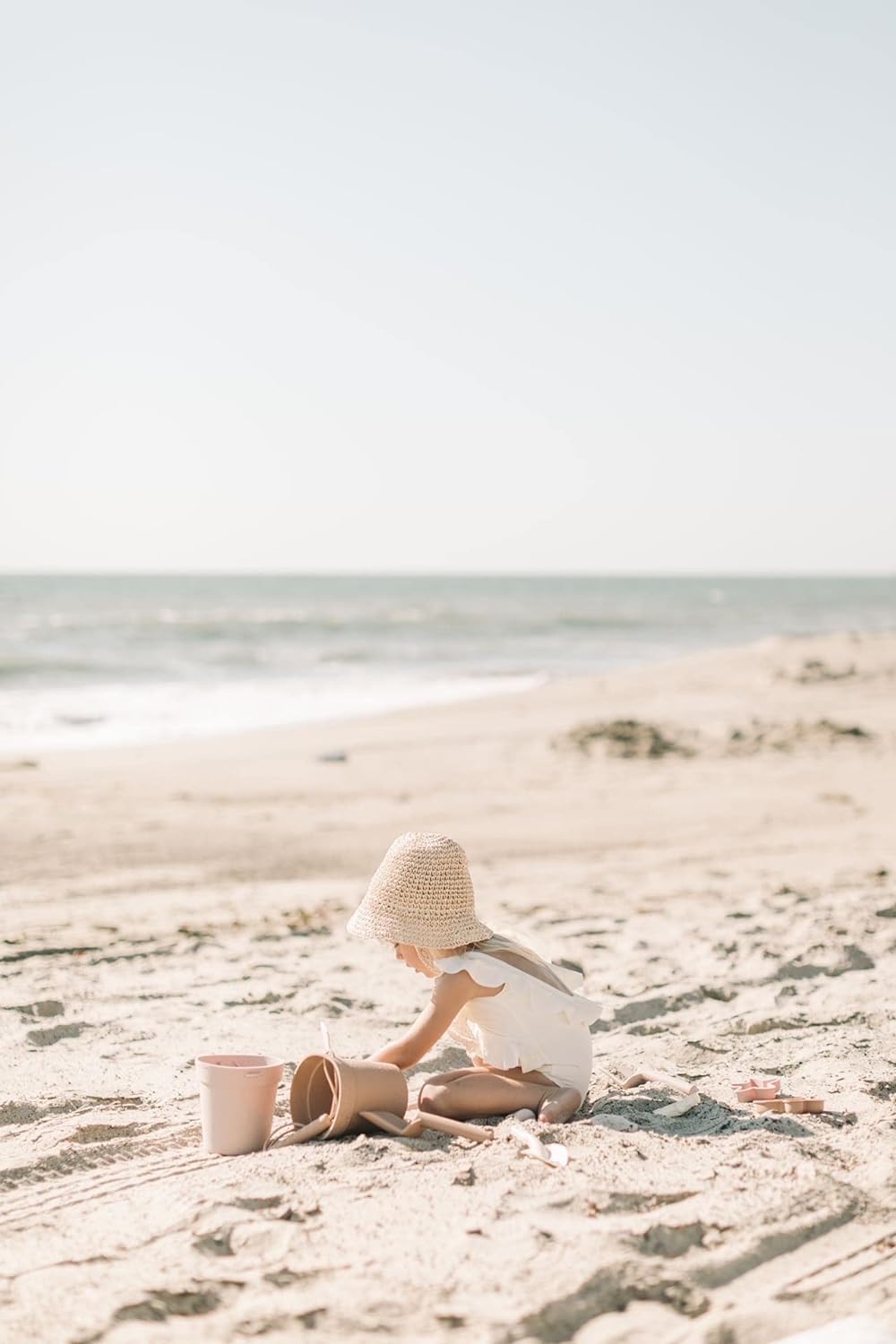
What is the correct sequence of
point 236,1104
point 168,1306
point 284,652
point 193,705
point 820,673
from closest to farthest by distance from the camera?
point 168,1306 < point 236,1104 < point 193,705 < point 820,673 < point 284,652

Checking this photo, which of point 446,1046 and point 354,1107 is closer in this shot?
point 354,1107

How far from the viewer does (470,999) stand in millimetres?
3350

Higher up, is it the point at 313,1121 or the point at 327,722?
the point at 327,722

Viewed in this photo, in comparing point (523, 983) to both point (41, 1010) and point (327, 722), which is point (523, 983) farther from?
point (327, 722)

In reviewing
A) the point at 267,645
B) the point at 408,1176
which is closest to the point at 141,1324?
the point at 408,1176

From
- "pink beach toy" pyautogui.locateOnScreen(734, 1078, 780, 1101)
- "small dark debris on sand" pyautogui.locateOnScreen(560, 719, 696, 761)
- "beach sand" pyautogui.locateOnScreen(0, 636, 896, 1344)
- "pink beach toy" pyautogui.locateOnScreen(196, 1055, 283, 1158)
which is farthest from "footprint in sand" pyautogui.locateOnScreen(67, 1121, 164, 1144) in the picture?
"small dark debris on sand" pyautogui.locateOnScreen(560, 719, 696, 761)

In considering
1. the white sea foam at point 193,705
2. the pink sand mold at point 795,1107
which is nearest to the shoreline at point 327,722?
the white sea foam at point 193,705

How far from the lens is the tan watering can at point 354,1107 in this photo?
3.11m

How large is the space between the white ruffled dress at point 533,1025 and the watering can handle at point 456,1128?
25 cm

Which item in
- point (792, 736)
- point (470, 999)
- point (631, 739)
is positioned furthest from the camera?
point (792, 736)

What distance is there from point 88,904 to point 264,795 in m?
2.90

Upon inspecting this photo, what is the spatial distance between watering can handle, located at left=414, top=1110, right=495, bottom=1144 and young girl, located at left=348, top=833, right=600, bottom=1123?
0.12m

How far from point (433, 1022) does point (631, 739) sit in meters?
7.75

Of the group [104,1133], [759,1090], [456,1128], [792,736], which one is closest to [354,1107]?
[456,1128]
